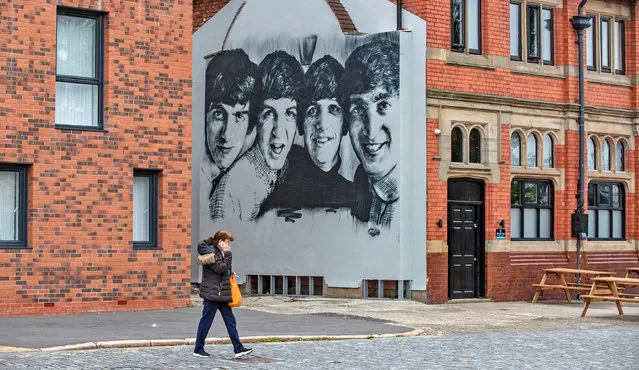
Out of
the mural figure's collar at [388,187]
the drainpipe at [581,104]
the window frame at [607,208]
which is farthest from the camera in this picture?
the window frame at [607,208]

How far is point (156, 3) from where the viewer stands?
2133 cm

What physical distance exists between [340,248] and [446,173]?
2819 mm

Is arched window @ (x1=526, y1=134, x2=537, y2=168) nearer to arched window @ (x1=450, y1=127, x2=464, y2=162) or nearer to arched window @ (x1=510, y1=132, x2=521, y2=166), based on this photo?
arched window @ (x1=510, y1=132, x2=521, y2=166)

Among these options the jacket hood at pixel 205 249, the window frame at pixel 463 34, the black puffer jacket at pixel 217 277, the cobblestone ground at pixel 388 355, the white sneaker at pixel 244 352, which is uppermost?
the window frame at pixel 463 34

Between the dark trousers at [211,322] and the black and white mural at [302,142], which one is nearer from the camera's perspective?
the dark trousers at [211,322]

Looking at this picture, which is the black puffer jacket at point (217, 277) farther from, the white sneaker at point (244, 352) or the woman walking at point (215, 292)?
the white sneaker at point (244, 352)

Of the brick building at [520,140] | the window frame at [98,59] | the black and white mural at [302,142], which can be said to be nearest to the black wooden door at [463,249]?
the brick building at [520,140]

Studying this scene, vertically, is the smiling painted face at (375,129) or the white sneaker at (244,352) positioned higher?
the smiling painted face at (375,129)

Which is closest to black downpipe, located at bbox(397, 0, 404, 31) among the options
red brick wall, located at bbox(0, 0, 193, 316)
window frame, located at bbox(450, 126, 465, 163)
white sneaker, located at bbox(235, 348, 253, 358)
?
window frame, located at bbox(450, 126, 465, 163)

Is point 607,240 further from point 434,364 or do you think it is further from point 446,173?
point 434,364

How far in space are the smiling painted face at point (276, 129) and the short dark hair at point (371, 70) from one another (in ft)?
5.01

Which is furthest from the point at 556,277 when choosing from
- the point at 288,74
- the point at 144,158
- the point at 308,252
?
the point at 144,158

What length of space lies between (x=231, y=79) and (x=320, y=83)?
2834 millimetres

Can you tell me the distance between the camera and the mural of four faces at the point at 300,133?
80.5 feet
